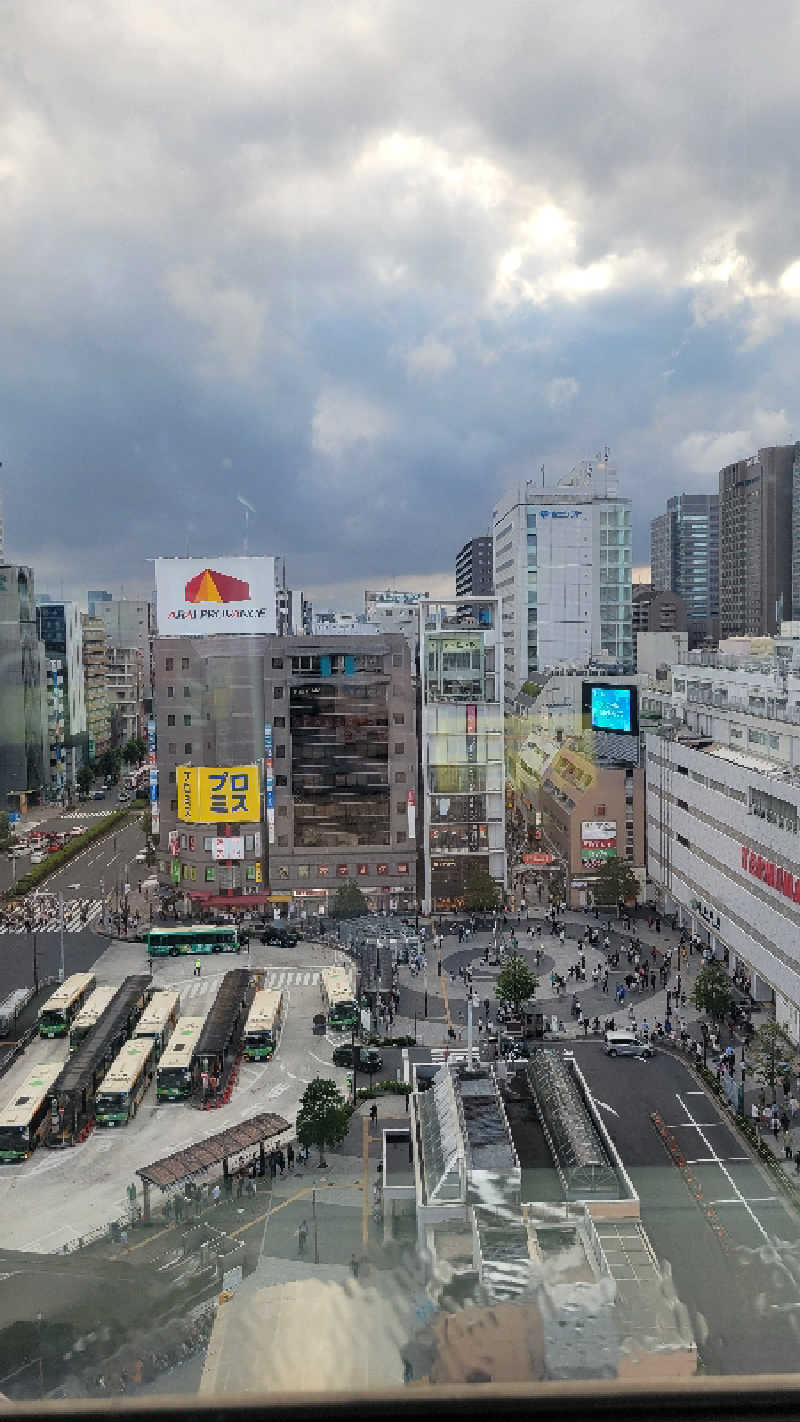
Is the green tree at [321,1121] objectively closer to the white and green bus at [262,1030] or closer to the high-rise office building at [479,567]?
the white and green bus at [262,1030]

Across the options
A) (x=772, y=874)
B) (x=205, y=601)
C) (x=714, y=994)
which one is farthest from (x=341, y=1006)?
(x=205, y=601)

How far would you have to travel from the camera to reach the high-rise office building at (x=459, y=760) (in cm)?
2627

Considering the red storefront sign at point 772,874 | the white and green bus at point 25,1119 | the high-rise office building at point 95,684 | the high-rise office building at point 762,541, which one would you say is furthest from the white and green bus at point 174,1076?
the high-rise office building at point 762,541

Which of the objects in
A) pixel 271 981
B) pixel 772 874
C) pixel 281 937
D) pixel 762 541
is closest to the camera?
pixel 772 874

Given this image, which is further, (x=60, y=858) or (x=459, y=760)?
(x=60, y=858)

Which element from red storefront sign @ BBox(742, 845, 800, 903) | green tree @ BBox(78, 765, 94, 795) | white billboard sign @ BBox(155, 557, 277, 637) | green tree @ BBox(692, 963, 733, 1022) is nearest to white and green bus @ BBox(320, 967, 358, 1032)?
green tree @ BBox(692, 963, 733, 1022)

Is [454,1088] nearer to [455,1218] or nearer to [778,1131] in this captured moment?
[778,1131]

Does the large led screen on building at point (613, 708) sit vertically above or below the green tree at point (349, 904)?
above

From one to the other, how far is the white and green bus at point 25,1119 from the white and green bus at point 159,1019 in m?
2.25

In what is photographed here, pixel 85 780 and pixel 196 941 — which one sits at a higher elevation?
pixel 85 780

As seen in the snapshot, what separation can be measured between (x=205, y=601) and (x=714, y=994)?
17.1 metres

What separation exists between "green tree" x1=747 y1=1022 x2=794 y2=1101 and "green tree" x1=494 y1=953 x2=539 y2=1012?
13.3 feet

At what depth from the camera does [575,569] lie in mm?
44312

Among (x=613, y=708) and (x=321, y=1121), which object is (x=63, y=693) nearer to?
(x=613, y=708)
